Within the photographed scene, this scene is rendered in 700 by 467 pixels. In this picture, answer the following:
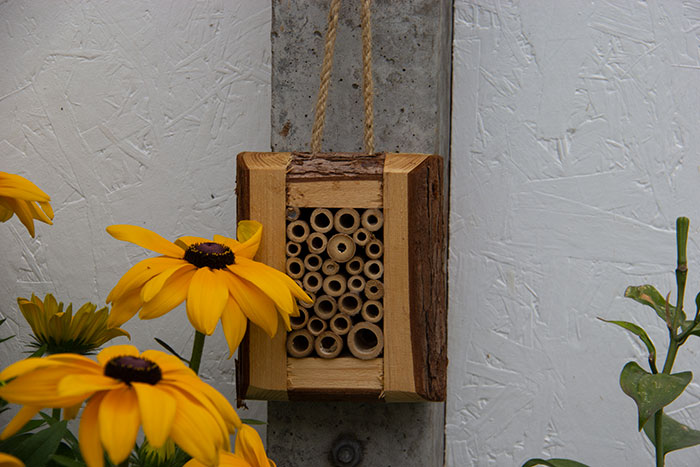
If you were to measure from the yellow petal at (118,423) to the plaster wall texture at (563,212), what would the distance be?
746 mm

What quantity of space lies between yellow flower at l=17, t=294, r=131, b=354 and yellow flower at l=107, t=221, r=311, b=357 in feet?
0.17

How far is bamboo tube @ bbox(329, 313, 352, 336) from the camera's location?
2.31 feet

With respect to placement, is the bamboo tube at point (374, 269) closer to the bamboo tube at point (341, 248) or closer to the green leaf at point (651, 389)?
the bamboo tube at point (341, 248)

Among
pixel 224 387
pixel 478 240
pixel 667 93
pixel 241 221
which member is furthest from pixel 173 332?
pixel 667 93

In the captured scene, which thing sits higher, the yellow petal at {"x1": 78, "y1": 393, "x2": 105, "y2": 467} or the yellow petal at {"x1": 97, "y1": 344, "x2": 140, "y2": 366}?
the yellow petal at {"x1": 97, "y1": 344, "x2": 140, "y2": 366}

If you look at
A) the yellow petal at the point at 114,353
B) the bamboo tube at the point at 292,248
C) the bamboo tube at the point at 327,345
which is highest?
the bamboo tube at the point at 292,248

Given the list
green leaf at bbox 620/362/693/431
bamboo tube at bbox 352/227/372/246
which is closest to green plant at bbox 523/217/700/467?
green leaf at bbox 620/362/693/431

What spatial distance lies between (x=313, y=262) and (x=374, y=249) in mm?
73

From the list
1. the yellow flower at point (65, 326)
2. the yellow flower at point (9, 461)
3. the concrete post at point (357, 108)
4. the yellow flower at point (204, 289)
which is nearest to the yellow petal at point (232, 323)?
the yellow flower at point (204, 289)

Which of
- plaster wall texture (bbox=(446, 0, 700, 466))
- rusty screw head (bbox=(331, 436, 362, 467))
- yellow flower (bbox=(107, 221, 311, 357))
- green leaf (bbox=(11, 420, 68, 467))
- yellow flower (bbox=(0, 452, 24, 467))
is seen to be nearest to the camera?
yellow flower (bbox=(0, 452, 24, 467))

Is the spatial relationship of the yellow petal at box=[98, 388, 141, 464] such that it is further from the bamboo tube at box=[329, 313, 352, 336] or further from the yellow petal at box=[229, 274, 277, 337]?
the bamboo tube at box=[329, 313, 352, 336]

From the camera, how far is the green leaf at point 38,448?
407 millimetres

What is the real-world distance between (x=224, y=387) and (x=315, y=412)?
24 centimetres

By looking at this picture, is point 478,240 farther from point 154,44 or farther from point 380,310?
point 154,44
